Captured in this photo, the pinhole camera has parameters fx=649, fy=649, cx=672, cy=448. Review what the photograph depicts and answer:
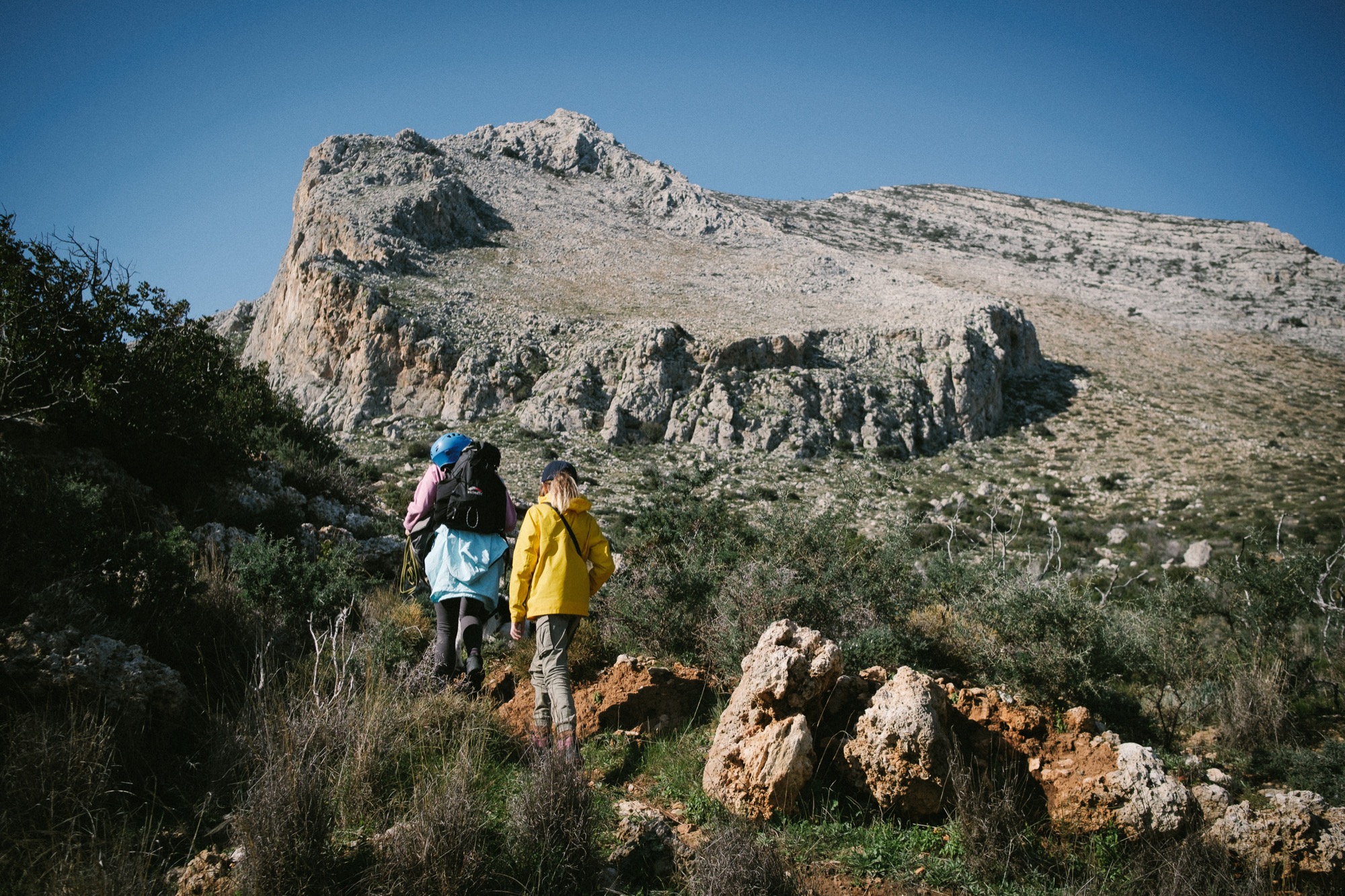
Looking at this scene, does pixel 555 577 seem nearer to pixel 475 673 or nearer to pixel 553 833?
pixel 475 673

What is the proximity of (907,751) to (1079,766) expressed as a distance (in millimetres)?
923

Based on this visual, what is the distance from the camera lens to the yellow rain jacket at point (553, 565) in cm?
362

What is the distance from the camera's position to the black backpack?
13.4ft

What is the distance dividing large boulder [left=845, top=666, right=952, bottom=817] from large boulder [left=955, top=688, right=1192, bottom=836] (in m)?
0.41

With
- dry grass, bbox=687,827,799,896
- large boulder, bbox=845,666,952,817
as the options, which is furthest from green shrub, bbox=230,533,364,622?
large boulder, bbox=845,666,952,817

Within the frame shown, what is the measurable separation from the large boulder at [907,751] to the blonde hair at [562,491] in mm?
1972

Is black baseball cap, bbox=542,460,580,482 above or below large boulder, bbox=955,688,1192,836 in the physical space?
above

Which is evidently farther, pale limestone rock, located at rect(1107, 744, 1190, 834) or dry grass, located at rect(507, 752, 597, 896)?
pale limestone rock, located at rect(1107, 744, 1190, 834)

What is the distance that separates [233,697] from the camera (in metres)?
3.52

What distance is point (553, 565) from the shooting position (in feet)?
12.0

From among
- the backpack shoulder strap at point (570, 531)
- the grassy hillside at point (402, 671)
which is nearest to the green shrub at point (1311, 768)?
the grassy hillside at point (402, 671)

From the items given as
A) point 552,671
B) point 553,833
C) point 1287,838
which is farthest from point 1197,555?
point 553,833

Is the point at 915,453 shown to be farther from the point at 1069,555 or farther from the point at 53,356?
the point at 53,356

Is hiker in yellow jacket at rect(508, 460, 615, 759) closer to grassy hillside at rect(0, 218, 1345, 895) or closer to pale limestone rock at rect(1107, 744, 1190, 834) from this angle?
grassy hillside at rect(0, 218, 1345, 895)
